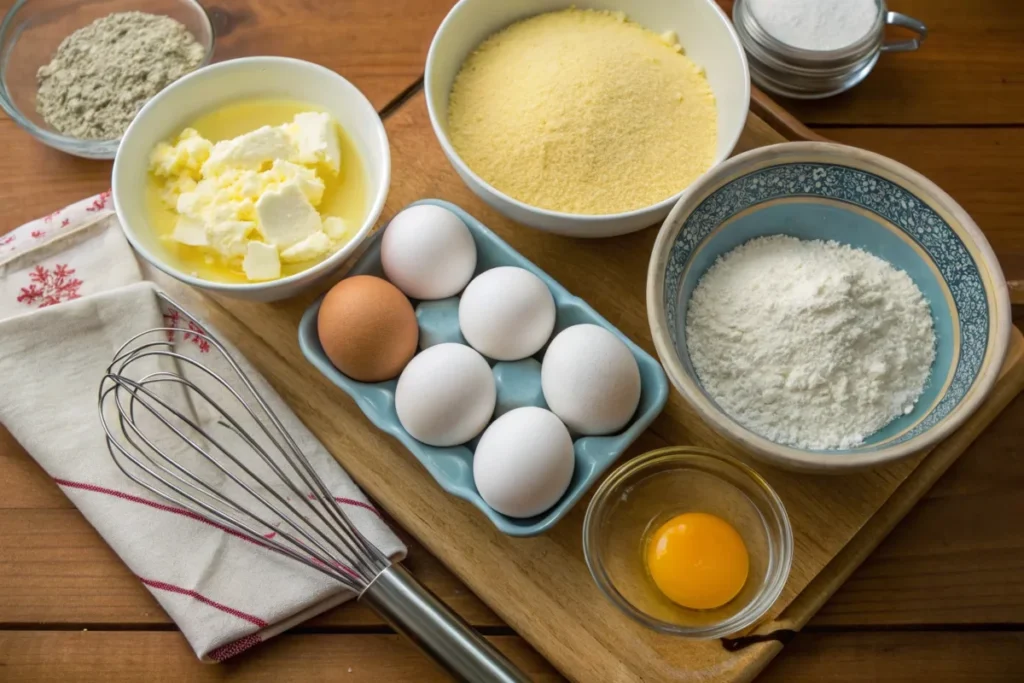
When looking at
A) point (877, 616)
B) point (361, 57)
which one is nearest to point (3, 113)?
point (361, 57)

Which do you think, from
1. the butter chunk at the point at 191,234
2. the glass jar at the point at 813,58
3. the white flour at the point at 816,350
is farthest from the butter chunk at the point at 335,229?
the glass jar at the point at 813,58

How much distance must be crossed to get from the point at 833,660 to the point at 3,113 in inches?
44.2

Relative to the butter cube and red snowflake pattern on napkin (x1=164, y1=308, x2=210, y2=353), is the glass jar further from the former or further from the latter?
red snowflake pattern on napkin (x1=164, y1=308, x2=210, y2=353)

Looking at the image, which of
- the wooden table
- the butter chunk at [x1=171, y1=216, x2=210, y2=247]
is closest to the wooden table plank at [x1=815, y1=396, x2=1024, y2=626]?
the wooden table

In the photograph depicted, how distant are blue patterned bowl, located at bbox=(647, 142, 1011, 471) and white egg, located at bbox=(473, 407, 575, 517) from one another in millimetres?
124

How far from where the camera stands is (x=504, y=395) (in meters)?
0.83

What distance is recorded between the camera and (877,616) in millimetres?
844

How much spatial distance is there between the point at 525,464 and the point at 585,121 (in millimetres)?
→ 360

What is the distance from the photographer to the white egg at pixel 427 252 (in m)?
0.83

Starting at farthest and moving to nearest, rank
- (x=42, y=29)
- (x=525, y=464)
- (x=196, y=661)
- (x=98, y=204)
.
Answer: (x=42, y=29), (x=98, y=204), (x=196, y=661), (x=525, y=464)

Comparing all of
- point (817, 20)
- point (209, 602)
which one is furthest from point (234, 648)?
point (817, 20)

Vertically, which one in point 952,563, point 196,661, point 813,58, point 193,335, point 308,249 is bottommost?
point 196,661

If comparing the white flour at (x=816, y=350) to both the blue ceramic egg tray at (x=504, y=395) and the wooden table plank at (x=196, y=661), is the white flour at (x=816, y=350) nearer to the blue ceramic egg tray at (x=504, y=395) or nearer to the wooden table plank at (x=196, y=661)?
the blue ceramic egg tray at (x=504, y=395)

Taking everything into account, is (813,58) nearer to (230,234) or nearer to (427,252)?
(427,252)
